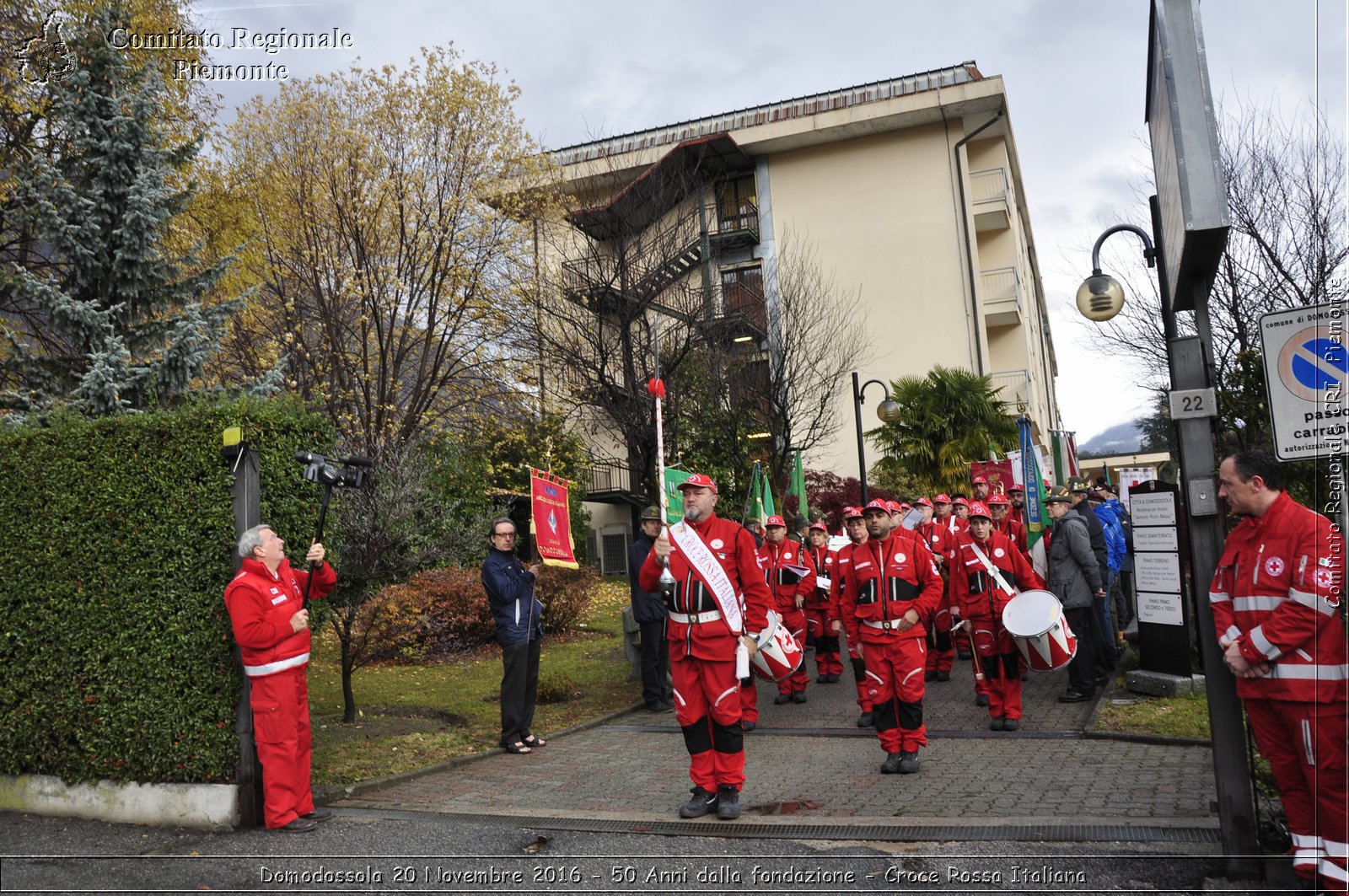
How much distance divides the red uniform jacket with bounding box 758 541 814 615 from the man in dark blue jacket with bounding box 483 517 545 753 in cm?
→ 354

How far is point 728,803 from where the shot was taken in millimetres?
6527

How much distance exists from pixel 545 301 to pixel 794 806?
13069 millimetres

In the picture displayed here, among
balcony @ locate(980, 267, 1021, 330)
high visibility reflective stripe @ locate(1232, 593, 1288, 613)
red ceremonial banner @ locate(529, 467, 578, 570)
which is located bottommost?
high visibility reflective stripe @ locate(1232, 593, 1288, 613)

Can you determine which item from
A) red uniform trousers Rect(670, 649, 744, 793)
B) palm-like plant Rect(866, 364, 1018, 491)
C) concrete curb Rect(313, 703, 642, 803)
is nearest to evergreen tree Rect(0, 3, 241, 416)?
concrete curb Rect(313, 703, 642, 803)

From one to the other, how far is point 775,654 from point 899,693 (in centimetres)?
147

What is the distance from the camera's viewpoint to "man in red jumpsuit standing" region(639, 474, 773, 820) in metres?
6.68

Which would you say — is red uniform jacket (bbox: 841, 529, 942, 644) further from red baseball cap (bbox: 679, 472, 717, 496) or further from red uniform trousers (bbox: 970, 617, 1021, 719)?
red baseball cap (bbox: 679, 472, 717, 496)

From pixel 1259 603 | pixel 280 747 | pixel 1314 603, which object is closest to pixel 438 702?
pixel 280 747

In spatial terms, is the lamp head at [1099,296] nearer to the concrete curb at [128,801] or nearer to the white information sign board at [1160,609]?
the white information sign board at [1160,609]

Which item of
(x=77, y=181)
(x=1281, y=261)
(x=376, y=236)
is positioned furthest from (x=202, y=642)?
→ (x=1281, y=261)

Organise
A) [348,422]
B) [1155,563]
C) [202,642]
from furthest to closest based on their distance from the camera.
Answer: [348,422], [1155,563], [202,642]

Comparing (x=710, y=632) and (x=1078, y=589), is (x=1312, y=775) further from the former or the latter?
(x=1078, y=589)

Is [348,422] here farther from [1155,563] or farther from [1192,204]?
[1192,204]

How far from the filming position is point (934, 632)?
1226 cm
